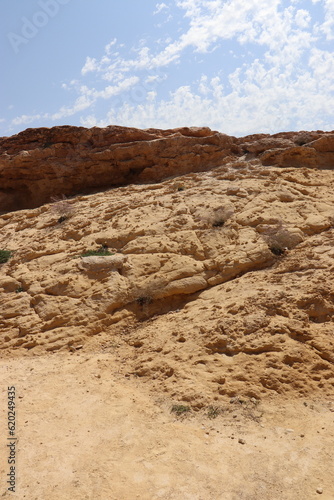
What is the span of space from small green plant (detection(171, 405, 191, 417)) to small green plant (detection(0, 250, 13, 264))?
7192mm

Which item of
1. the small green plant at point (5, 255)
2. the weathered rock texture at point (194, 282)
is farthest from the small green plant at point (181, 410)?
the small green plant at point (5, 255)

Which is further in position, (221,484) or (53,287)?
(53,287)

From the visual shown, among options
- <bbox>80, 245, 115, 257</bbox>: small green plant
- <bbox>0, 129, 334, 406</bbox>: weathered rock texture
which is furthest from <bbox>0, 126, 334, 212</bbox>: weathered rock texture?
<bbox>80, 245, 115, 257</bbox>: small green plant

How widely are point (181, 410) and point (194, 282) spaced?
342 centimetres

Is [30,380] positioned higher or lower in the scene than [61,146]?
lower

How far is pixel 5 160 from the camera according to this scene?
1570cm

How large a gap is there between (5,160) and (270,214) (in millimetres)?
11302

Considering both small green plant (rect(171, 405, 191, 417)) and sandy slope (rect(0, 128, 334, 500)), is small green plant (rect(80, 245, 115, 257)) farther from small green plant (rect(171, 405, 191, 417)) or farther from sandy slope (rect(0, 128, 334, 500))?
small green plant (rect(171, 405, 191, 417))

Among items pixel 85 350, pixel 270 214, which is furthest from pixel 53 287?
pixel 270 214

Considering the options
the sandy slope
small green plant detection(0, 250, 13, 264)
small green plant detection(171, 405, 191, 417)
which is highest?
small green plant detection(0, 250, 13, 264)

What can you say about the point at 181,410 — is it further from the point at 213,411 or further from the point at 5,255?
the point at 5,255

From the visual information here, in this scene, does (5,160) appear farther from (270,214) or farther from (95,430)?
(95,430)

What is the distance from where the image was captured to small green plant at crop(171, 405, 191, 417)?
17.8 feet

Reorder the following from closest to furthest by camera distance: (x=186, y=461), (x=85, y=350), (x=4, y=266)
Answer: (x=186, y=461) < (x=85, y=350) < (x=4, y=266)
